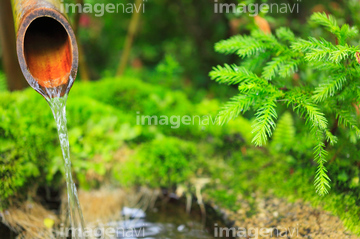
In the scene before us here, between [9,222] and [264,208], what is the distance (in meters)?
2.22

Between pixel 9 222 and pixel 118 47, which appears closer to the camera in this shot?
pixel 9 222

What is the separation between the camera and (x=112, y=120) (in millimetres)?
3119

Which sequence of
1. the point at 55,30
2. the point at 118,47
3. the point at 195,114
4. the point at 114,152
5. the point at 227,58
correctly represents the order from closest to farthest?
the point at 55,30 → the point at 114,152 → the point at 195,114 → the point at 227,58 → the point at 118,47

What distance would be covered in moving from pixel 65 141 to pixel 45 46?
31.6 inches

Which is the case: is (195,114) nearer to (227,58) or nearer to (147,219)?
(147,219)

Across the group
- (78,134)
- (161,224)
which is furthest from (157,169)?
(78,134)

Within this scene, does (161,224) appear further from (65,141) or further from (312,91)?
(312,91)

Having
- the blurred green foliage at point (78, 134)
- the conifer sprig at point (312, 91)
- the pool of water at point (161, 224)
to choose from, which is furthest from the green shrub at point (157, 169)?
the conifer sprig at point (312, 91)

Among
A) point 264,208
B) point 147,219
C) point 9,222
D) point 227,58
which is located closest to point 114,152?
point 147,219

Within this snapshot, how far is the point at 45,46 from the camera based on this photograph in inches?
91.0

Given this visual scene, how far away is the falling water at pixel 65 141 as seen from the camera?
2.11 meters

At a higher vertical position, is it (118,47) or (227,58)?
(118,47)

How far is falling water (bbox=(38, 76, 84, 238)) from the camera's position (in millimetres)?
2113

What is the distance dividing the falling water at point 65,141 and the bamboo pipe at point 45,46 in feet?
0.06
